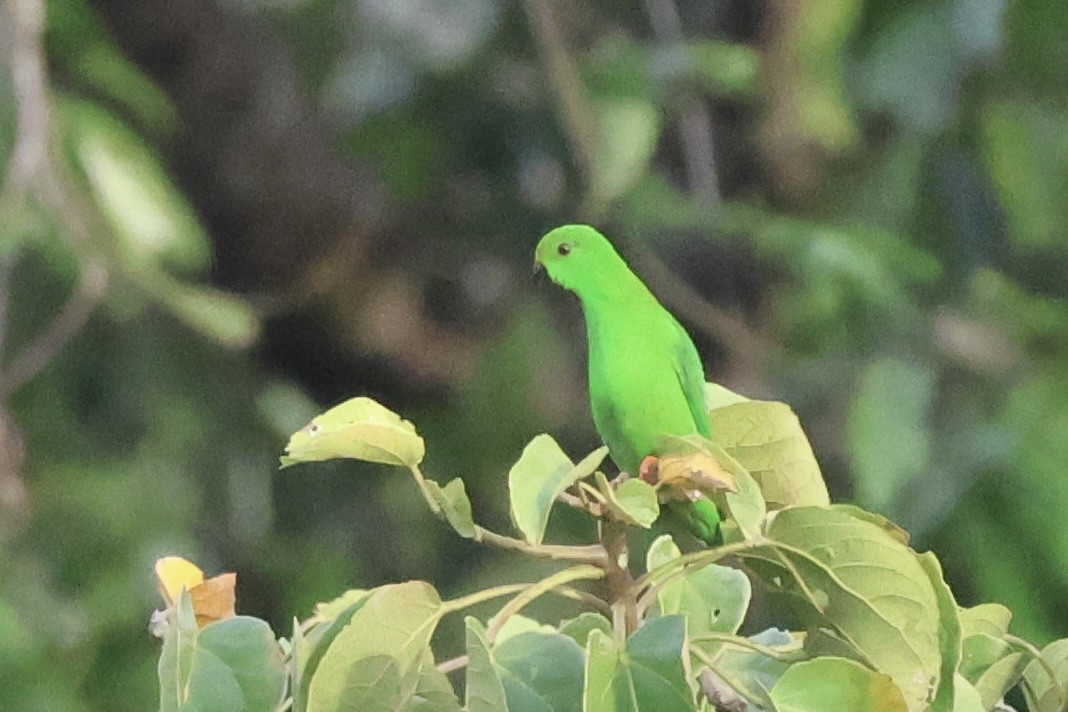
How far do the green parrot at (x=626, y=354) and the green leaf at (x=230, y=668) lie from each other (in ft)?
0.70

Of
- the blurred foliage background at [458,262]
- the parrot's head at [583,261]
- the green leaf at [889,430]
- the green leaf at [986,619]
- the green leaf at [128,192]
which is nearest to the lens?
the green leaf at [986,619]

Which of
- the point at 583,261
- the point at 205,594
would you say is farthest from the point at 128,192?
the point at 205,594

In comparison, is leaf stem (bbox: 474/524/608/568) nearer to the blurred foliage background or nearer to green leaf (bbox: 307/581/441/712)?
green leaf (bbox: 307/581/441/712)

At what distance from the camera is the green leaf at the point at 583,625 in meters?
0.54

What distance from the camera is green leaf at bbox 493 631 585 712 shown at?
0.49 metres

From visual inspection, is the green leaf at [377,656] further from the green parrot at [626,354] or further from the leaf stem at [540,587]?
the green parrot at [626,354]

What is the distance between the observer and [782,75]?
1.89 m

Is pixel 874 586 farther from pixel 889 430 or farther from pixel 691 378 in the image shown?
pixel 889 430

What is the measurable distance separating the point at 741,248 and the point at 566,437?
15.6 inches

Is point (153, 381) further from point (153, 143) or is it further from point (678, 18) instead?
point (678, 18)

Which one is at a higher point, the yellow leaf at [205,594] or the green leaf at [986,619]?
the yellow leaf at [205,594]

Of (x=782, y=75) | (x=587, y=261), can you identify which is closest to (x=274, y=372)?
(x=782, y=75)

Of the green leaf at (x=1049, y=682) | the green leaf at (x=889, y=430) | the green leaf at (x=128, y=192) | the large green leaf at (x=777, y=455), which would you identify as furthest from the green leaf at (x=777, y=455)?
the green leaf at (x=128, y=192)

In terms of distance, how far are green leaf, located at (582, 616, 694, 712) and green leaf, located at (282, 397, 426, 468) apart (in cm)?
10
